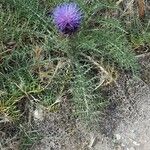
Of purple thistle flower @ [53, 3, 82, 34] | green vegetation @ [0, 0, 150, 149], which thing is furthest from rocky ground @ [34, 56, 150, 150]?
purple thistle flower @ [53, 3, 82, 34]

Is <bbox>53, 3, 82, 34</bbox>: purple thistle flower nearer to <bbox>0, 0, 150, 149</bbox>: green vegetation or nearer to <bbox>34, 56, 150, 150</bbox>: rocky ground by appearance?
<bbox>0, 0, 150, 149</bbox>: green vegetation

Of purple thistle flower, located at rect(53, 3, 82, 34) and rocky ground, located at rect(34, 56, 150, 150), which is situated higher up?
purple thistle flower, located at rect(53, 3, 82, 34)

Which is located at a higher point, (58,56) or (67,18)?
(67,18)

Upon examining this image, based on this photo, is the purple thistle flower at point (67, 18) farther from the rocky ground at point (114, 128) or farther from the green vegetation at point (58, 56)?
the rocky ground at point (114, 128)

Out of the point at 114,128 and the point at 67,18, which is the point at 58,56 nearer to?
the point at 67,18

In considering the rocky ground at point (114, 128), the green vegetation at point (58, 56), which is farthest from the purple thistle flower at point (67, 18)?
the rocky ground at point (114, 128)

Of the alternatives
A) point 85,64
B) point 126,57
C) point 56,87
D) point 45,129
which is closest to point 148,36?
point 126,57

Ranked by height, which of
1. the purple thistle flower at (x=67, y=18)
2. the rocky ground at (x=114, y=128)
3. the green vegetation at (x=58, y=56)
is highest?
the purple thistle flower at (x=67, y=18)

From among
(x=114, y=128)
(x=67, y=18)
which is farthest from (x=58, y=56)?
(x=114, y=128)

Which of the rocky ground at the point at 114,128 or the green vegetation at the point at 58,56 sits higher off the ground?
the green vegetation at the point at 58,56
